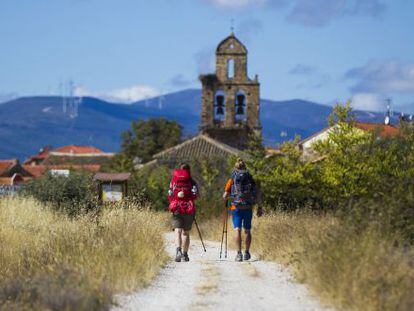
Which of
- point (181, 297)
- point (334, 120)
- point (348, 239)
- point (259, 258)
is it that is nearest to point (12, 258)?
point (259, 258)

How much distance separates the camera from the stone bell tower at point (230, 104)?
248ft

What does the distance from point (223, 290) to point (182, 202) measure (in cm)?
452

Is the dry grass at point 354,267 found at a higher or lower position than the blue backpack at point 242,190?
lower

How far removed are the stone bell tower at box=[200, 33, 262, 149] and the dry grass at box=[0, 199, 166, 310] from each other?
5266cm

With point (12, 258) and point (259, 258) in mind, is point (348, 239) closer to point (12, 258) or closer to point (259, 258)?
point (259, 258)

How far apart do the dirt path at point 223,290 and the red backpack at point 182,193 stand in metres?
1.08

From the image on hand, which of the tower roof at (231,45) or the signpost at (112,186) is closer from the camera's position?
the signpost at (112,186)

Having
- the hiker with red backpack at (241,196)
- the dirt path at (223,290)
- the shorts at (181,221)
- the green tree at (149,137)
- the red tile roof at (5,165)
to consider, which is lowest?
the dirt path at (223,290)

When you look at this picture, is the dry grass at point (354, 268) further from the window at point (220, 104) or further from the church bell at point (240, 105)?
the window at point (220, 104)

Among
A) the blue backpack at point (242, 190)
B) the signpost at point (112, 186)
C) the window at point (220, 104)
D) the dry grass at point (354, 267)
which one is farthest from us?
the window at point (220, 104)

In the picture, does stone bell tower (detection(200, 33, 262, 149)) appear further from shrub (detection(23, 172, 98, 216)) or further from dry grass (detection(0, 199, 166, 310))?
dry grass (detection(0, 199, 166, 310))

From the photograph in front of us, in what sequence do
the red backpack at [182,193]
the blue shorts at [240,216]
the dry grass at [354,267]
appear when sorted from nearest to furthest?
the dry grass at [354,267], the red backpack at [182,193], the blue shorts at [240,216]

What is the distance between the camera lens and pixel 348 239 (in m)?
13.4

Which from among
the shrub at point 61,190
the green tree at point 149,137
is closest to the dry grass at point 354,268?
the shrub at point 61,190
